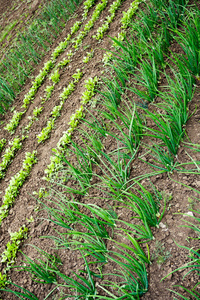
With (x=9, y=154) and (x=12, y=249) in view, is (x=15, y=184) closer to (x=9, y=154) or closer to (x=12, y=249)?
(x=9, y=154)

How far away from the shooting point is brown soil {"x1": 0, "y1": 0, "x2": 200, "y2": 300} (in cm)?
169

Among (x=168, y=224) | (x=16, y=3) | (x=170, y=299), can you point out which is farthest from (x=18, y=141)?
(x=16, y=3)

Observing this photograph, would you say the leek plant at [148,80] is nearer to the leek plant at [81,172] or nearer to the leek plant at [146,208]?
the leek plant at [81,172]

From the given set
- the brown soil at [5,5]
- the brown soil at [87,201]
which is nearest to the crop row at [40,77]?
the brown soil at [87,201]

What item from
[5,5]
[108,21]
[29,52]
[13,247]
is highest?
[5,5]

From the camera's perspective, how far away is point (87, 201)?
2496 mm

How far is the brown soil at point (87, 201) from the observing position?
1.69 m

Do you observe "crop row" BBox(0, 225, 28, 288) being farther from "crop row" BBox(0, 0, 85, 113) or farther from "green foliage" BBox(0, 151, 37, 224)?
"crop row" BBox(0, 0, 85, 113)

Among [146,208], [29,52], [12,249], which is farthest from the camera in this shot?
[29,52]

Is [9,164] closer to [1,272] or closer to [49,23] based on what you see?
[1,272]

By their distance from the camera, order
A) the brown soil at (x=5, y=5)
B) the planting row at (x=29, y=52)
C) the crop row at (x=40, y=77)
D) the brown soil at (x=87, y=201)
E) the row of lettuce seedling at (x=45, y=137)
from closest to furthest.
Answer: the brown soil at (x=87, y=201), the row of lettuce seedling at (x=45, y=137), the crop row at (x=40, y=77), the planting row at (x=29, y=52), the brown soil at (x=5, y=5)

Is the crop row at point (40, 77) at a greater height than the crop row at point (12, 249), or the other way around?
the crop row at point (40, 77)

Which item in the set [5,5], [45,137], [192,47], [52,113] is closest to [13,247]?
[45,137]

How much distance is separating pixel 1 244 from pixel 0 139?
2.38 meters
